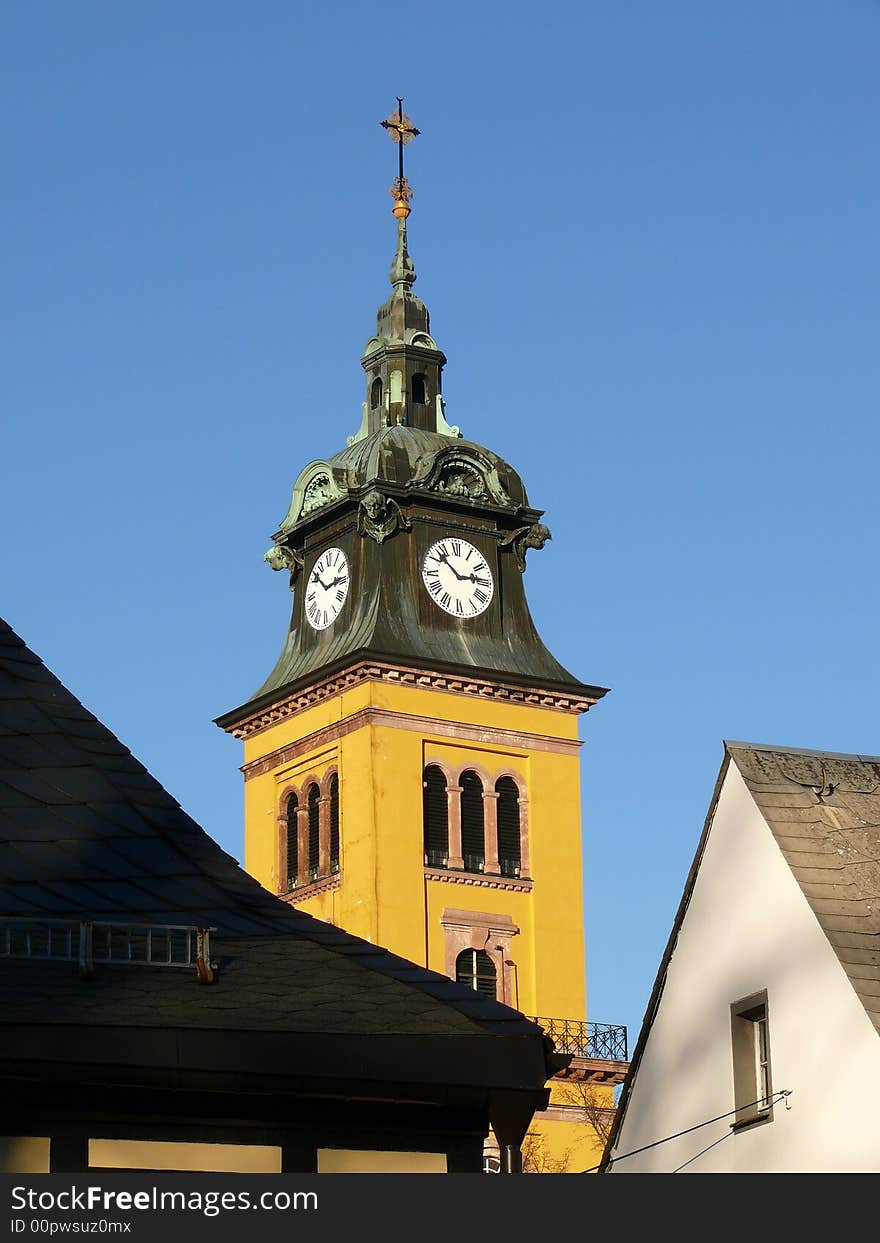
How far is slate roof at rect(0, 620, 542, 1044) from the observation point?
Answer: 51.5ft

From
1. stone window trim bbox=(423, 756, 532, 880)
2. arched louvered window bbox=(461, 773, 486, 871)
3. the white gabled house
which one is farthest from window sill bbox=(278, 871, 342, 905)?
the white gabled house

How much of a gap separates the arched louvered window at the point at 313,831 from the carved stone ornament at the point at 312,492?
914 centimetres

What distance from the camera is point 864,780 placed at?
80.6ft

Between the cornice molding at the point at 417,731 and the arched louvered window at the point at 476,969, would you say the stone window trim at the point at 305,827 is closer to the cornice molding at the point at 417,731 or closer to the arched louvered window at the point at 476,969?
the cornice molding at the point at 417,731

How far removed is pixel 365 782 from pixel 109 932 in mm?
69689

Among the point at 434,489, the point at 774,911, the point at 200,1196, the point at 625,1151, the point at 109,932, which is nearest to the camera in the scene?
the point at 200,1196

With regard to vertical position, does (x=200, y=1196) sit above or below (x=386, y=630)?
below

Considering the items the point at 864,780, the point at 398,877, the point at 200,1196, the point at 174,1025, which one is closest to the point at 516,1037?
the point at 174,1025

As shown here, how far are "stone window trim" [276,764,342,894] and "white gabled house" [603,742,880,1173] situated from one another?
201ft

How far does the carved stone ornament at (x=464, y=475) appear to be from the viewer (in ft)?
299

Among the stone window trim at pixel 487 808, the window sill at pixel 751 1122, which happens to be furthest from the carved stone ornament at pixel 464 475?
the window sill at pixel 751 1122

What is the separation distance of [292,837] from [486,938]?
7094 mm

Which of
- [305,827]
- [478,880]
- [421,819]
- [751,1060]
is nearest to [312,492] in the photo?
[305,827]

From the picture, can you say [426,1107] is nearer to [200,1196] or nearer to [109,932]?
[109,932]
